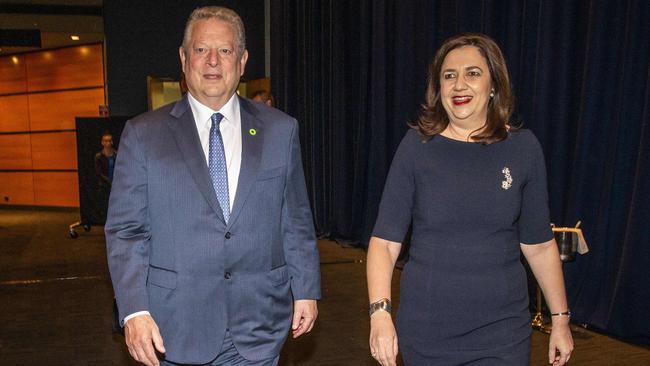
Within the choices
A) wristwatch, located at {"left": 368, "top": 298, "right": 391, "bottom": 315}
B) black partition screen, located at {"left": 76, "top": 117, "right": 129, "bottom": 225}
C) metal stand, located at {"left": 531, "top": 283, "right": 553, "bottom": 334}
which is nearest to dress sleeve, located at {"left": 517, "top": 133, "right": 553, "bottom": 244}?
wristwatch, located at {"left": 368, "top": 298, "right": 391, "bottom": 315}

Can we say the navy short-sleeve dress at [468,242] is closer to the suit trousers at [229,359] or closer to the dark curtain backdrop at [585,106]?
the suit trousers at [229,359]

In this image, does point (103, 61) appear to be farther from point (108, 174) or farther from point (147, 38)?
point (108, 174)

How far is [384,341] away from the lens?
5.41ft

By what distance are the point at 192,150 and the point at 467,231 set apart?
834mm

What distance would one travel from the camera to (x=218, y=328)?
73.5 inches

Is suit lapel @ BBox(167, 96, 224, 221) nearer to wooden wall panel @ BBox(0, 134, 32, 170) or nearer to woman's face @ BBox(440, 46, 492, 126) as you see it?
woman's face @ BBox(440, 46, 492, 126)

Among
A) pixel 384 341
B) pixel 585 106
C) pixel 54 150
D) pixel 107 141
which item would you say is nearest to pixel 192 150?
pixel 384 341

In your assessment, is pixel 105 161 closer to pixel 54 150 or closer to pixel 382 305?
pixel 54 150

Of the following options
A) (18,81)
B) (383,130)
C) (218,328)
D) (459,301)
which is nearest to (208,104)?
(218,328)

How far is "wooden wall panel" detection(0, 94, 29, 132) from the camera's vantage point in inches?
503

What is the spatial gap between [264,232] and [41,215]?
442 inches

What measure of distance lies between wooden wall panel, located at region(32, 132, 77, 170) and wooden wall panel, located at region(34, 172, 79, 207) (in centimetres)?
18

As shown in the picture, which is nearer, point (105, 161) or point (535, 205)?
point (535, 205)

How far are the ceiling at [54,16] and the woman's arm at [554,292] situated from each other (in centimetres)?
1060
